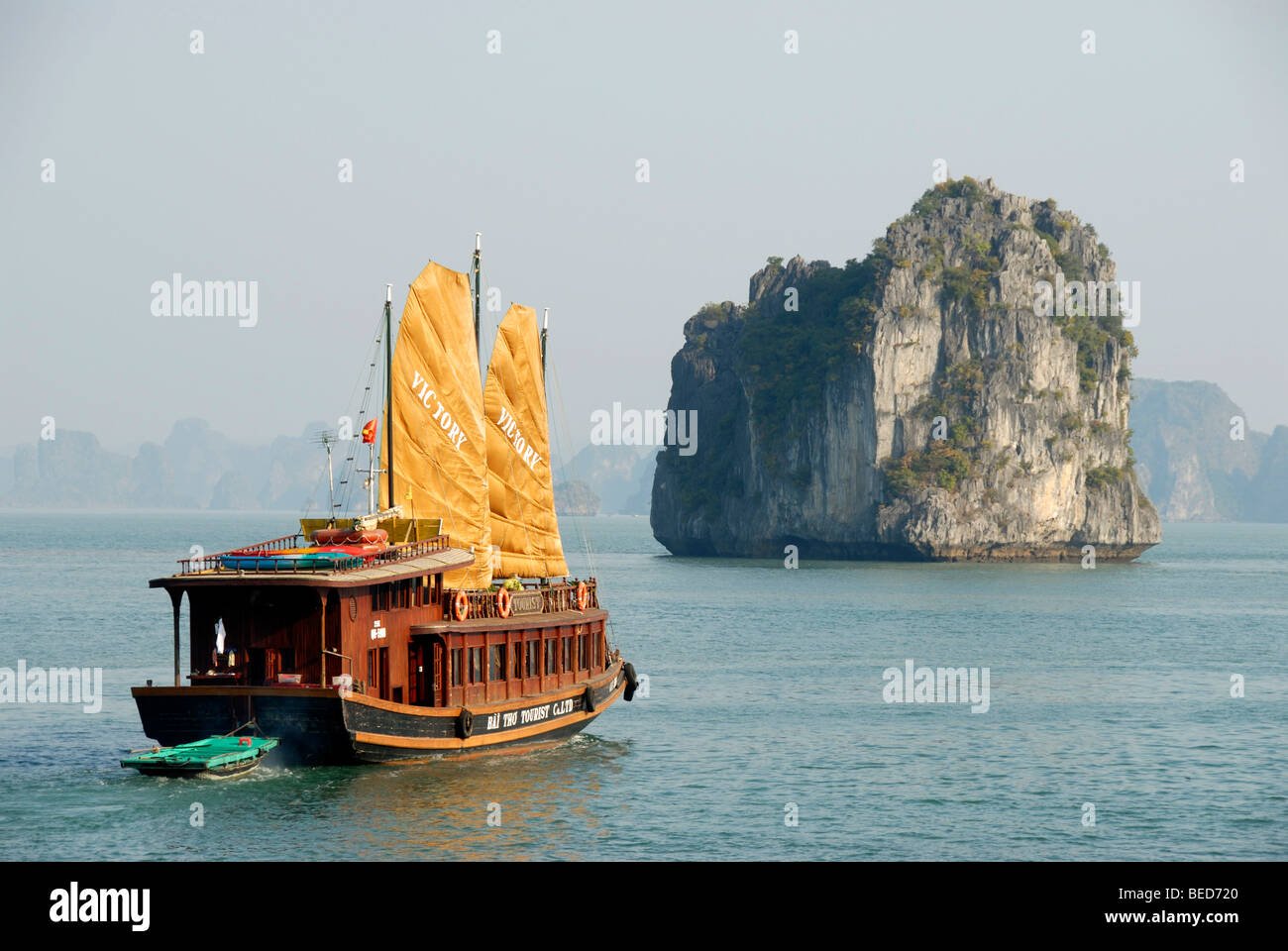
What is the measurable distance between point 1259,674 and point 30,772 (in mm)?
36979

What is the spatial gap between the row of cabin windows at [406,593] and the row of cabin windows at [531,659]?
1224 mm

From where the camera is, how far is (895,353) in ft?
429

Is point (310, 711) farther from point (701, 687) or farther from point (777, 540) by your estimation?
point (777, 540)

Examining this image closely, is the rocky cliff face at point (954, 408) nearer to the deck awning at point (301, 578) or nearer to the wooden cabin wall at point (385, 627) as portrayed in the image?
the wooden cabin wall at point (385, 627)

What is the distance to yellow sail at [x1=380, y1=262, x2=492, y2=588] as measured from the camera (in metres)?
35.7

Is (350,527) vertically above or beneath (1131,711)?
above

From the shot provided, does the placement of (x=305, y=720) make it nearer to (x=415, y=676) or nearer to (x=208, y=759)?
(x=208, y=759)

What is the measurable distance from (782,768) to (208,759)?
11795 mm

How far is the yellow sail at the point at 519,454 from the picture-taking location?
40281 millimetres

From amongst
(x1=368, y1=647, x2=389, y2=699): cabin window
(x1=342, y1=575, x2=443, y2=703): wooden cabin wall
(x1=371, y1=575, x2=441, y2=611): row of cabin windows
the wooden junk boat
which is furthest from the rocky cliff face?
(x1=368, y1=647, x2=389, y2=699): cabin window

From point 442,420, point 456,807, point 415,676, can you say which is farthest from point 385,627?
point 442,420

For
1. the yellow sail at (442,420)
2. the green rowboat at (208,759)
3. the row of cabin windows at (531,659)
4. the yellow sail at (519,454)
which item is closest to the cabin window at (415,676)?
the row of cabin windows at (531,659)

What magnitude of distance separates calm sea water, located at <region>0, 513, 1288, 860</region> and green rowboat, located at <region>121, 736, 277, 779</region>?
0.44 metres

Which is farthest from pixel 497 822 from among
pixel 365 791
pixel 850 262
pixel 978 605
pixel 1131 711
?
pixel 850 262
